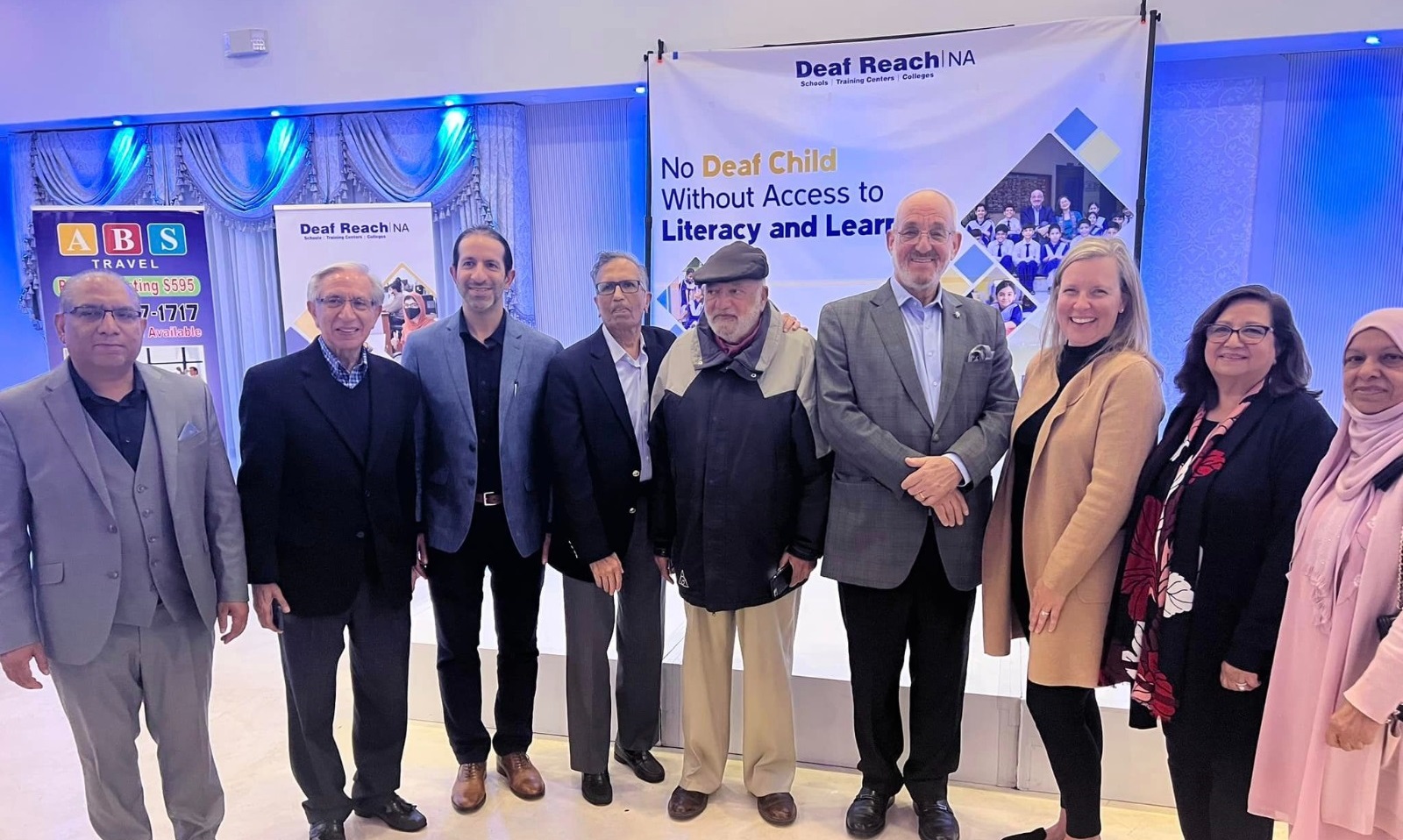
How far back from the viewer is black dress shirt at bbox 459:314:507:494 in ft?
7.98

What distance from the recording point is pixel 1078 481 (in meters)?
1.93

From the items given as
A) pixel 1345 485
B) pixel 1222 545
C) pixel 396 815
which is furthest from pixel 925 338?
pixel 396 815

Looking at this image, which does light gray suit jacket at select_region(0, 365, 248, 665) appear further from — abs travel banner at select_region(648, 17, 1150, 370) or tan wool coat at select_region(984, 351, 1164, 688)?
abs travel banner at select_region(648, 17, 1150, 370)

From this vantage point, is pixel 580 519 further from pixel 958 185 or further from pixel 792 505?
pixel 958 185

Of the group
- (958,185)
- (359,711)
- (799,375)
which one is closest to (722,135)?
(958,185)

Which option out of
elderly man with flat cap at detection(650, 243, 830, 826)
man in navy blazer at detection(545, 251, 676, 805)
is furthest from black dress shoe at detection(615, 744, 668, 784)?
elderly man with flat cap at detection(650, 243, 830, 826)

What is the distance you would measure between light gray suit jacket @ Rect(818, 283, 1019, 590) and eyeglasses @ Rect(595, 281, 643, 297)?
24.6 inches

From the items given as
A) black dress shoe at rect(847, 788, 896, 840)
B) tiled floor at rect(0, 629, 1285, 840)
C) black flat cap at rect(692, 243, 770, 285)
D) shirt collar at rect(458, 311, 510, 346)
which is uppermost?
black flat cap at rect(692, 243, 770, 285)

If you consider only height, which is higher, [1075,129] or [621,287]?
[1075,129]

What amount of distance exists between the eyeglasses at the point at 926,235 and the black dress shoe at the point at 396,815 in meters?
2.25

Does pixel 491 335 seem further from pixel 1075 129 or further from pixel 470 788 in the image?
pixel 1075 129

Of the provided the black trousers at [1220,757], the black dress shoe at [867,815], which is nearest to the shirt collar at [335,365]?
the black dress shoe at [867,815]

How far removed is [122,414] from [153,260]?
3.55 m

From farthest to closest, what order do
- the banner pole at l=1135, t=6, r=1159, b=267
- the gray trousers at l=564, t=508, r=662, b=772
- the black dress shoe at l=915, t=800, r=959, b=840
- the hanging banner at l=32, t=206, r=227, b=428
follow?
the hanging banner at l=32, t=206, r=227, b=428 < the banner pole at l=1135, t=6, r=1159, b=267 < the gray trousers at l=564, t=508, r=662, b=772 < the black dress shoe at l=915, t=800, r=959, b=840
